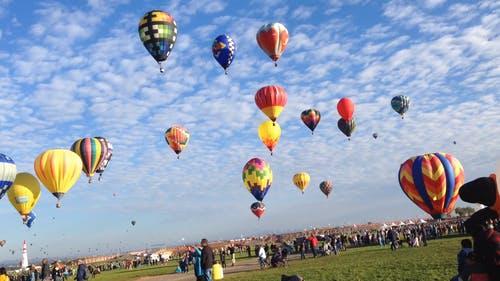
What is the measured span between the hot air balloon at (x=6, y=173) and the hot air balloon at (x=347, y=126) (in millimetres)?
31928

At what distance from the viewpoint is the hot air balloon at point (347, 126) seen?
46344 mm

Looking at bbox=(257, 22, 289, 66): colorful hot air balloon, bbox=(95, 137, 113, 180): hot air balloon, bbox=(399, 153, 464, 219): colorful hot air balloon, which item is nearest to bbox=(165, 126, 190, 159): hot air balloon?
bbox=(95, 137, 113, 180): hot air balloon

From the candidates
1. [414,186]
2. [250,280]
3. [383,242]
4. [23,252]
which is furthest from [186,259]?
[23,252]

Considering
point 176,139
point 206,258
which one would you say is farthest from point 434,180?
point 176,139

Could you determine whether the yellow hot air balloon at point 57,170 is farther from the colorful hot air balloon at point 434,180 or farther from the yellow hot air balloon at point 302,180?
the yellow hot air balloon at point 302,180

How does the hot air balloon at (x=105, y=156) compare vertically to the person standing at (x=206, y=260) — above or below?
above

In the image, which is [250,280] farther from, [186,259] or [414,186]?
[186,259]

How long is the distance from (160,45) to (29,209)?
15.2 meters

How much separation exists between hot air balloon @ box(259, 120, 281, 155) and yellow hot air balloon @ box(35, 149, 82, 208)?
16954 millimetres

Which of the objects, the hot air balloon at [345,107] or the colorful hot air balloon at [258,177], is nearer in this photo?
the colorful hot air balloon at [258,177]

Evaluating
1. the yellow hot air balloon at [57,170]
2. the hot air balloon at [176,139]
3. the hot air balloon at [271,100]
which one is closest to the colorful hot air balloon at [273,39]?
the hot air balloon at [271,100]

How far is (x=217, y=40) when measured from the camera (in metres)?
35.7

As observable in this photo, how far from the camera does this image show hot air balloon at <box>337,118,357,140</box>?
4634cm

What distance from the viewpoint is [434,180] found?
15.9 metres
